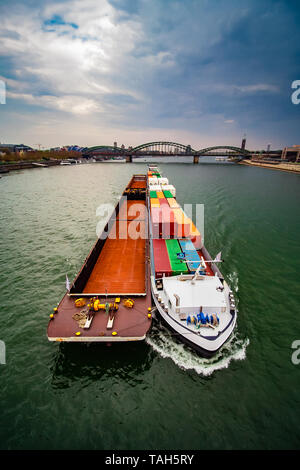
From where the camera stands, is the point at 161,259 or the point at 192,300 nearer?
the point at 192,300

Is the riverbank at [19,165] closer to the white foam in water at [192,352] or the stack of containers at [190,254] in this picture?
the stack of containers at [190,254]

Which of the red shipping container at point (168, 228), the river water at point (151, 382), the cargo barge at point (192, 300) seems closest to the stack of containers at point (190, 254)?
the cargo barge at point (192, 300)

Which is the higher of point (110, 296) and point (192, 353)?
point (110, 296)

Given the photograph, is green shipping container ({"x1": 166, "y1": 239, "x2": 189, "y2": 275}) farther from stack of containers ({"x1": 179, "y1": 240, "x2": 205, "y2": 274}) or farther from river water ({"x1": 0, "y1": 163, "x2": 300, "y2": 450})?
river water ({"x1": 0, "y1": 163, "x2": 300, "y2": 450})

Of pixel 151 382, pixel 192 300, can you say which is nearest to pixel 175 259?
pixel 192 300

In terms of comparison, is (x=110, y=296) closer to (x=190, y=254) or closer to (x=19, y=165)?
(x=190, y=254)

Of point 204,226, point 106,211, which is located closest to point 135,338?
point 204,226
